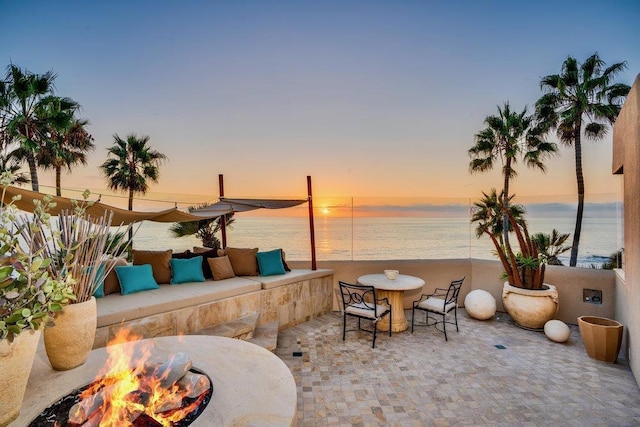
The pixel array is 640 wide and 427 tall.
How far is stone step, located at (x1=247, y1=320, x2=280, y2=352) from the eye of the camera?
3697 millimetres

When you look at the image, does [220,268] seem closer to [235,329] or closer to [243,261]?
[243,261]

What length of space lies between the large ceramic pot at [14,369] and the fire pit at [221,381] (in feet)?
0.22

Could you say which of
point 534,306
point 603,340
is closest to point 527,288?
point 534,306

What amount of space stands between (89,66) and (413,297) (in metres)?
7.13

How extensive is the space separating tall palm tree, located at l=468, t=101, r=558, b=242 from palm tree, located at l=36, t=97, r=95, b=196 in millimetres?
11027

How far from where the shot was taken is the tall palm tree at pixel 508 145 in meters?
9.36

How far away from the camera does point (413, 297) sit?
5.55 m

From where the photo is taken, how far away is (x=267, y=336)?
3.94m

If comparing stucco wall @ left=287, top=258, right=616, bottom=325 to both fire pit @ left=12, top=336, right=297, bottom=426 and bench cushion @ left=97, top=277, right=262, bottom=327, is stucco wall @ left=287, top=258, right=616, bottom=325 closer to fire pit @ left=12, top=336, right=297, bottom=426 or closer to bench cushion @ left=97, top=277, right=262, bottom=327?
bench cushion @ left=97, top=277, right=262, bottom=327

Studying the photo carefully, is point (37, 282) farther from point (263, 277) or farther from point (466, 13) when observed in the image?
point (466, 13)

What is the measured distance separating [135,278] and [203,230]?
180 inches

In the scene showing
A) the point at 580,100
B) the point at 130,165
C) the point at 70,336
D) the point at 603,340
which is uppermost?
the point at 580,100

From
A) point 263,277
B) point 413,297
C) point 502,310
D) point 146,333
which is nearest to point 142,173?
point 263,277

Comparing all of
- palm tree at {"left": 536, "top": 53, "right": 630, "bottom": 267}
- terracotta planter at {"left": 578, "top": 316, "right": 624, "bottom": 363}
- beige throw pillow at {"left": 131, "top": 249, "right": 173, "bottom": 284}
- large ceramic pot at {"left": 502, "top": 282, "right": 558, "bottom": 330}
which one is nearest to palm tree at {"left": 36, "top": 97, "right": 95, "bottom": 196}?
beige throw pillow at {"left": 131, "top": 249, "right": 173, "bottom": 284}
